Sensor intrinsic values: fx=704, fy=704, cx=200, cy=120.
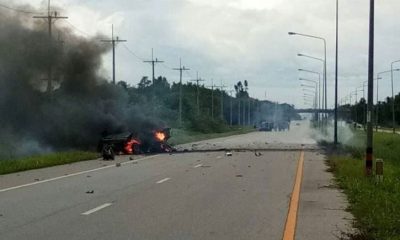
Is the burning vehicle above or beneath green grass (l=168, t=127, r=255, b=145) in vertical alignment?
above

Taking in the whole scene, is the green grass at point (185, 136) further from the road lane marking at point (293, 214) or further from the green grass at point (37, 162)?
the road lane marking at point (293, 214)

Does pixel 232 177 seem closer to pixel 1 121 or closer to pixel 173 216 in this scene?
pixel 173 216

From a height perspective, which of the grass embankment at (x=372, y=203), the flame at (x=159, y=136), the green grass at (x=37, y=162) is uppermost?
the flame at (x=159, y=136)

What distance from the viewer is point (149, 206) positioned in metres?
14.2

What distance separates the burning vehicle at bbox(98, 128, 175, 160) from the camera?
38.8 m

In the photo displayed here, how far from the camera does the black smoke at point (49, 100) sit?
42.6 m

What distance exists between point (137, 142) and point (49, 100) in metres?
7.53

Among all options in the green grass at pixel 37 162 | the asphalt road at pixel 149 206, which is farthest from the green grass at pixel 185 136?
the asphalt road at pixel 149 206

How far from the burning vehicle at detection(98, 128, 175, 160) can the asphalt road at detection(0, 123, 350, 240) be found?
14.8 metres

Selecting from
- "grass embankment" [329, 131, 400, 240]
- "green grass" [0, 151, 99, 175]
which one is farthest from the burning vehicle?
"grass embankment" [329, 131, 400, 240]

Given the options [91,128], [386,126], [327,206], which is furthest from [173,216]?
[386,126]

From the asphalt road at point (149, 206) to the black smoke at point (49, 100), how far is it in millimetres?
19217

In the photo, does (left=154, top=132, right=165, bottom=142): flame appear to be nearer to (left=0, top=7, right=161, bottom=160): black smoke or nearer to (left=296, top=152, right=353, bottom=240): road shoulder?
(left=0, top=7, right=161, bottom=160): black smoke

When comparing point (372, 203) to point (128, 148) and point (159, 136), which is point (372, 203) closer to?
point (128, 148)
